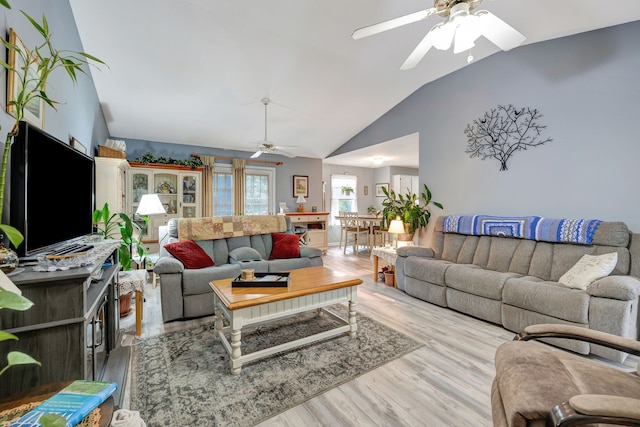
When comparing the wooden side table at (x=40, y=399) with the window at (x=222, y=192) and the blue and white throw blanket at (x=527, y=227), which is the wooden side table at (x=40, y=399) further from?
the window at (x=222, y=192)

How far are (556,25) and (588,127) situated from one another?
1.02 meters

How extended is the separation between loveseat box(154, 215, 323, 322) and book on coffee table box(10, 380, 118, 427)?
193 cm

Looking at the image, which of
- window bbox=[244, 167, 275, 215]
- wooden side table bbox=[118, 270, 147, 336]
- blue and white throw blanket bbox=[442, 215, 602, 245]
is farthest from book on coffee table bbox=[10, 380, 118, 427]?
window bbox=[244, 167, 275, 215]

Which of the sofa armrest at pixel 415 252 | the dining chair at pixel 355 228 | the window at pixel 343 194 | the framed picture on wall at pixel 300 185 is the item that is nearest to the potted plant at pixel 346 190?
the window at pixel 343 194

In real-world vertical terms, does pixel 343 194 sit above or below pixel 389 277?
above

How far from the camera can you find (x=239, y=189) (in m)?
5.98

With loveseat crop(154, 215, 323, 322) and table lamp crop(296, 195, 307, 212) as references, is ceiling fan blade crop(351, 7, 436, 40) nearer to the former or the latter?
loveseat crop(154, 215, 323, 322)

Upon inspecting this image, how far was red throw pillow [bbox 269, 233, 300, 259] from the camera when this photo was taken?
374 centimetres

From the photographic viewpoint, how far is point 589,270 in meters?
2.40

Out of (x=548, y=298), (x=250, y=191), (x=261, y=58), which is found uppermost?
(x=261, y=58)

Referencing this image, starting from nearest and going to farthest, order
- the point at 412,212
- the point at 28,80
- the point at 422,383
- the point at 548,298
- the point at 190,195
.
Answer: the point at 28,80
the point at 422,383
the point at 548,298
the point at 412,212
the point at 190,195

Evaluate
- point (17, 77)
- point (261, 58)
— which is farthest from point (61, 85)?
point (261, 58)

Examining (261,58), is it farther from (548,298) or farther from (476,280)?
(548,298)

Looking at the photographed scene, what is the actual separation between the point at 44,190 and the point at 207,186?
4345 mm
